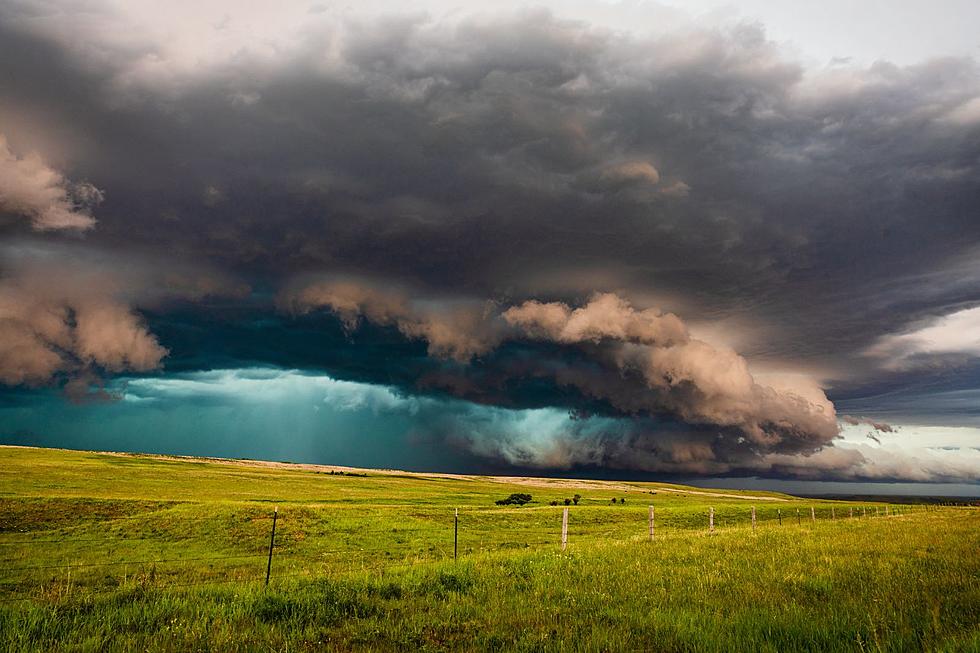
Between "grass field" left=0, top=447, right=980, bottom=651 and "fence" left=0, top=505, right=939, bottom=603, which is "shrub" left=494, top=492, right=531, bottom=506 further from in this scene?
"grass field" left=0, top=447, right=980, bottom=651

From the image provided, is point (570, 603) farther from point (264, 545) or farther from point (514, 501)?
point (514, 501)

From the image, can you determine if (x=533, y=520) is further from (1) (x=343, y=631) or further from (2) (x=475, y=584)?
(1) (x=343, y=631)

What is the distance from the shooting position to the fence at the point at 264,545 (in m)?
23.4

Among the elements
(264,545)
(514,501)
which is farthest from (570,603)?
(514,501)

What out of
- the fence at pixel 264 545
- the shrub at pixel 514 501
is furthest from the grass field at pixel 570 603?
the shrub at pixel 514 501

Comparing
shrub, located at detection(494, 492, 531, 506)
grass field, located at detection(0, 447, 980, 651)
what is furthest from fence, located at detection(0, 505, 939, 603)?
shrub, located at detection(494, 492, 531, 506)

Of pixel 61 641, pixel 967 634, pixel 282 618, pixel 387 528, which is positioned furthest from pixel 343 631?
pixel 387 528

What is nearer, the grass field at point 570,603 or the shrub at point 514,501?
the grass field at point 570,603

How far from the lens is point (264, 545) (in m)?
35.2

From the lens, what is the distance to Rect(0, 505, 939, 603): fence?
23.4 m

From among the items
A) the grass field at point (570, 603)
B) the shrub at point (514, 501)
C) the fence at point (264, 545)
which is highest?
the grass field at point (570, 603)

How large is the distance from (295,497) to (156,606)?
254 feet

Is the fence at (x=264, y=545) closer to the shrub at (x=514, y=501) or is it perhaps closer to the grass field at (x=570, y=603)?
the grass field at (x=570, y=603)

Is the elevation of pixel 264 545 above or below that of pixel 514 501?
above
